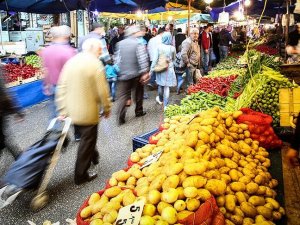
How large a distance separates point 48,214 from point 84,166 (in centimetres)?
82

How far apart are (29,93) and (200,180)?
7.78 meters

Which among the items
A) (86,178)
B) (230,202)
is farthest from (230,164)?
(86,178)

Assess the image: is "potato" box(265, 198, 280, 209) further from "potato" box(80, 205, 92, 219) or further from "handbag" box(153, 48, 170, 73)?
"handbag" box(153, 48, 170, 73)

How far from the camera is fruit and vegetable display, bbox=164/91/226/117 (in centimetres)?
541

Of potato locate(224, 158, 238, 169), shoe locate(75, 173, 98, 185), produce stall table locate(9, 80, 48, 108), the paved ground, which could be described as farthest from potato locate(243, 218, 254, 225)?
produce stall table locate(9, 80, 48, 108)

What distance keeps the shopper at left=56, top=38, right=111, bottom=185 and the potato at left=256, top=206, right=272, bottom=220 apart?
241cm

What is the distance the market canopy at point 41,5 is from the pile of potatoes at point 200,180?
834cm

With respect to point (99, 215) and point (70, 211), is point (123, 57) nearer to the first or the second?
point (70, 211)

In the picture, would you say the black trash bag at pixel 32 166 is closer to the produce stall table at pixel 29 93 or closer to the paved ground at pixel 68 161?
the paved ground at pixel 68 161

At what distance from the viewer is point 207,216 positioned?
7.23 ft

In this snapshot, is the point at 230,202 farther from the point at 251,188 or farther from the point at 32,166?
the point at 32,166

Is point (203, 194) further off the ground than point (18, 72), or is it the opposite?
point (18, 72)

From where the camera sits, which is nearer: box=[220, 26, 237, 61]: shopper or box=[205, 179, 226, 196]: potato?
box=[205, 179, 226, 196]: potato

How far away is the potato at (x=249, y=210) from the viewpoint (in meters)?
2.53
